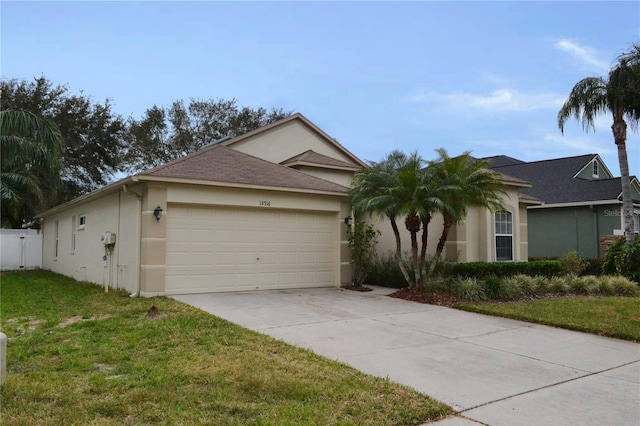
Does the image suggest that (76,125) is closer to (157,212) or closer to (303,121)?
(303,121)

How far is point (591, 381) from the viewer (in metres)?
5.51

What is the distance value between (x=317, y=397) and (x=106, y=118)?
2952 cm

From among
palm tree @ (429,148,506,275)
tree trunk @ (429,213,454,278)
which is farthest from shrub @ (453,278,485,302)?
palm tree @ (429,148,506,275)

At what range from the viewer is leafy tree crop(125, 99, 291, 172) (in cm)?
3447

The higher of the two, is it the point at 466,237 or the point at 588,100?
the point at 588,100

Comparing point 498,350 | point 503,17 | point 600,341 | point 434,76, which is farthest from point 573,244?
point 498,350

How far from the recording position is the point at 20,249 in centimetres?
2238

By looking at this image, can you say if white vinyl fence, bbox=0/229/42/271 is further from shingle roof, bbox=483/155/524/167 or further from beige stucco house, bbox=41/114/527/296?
shingle roof, bbox=483/155/524/167

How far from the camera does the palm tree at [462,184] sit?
38.0 feet

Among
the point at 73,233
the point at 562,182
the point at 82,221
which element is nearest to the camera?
the point at 82,221

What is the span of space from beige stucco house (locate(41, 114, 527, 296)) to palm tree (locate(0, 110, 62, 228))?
2.58 m

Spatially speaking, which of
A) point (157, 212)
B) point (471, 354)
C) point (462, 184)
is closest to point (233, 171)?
point (157, 212)

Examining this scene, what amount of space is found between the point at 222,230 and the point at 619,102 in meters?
14.4

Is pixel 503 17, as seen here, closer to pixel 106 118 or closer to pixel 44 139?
pixel 44 139
